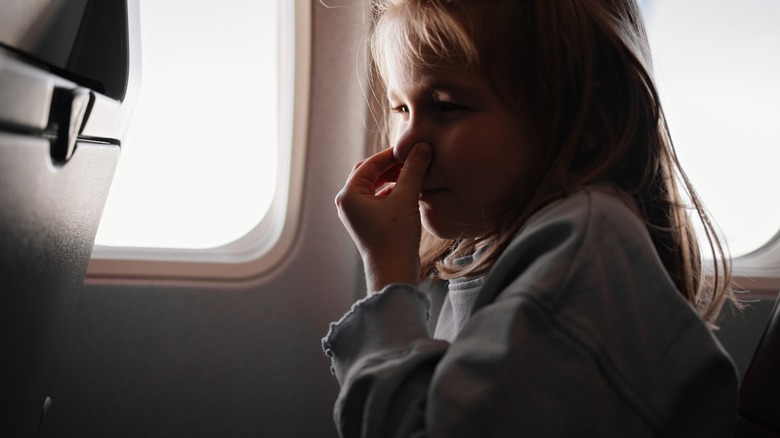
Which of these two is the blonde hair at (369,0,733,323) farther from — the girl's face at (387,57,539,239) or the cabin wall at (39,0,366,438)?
the cabin wall at (39,0,366,438)

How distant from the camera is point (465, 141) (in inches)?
32.8

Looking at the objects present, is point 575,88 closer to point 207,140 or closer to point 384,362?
point 384,362

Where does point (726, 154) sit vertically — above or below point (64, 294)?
above

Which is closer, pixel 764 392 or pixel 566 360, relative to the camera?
pixel 566 360

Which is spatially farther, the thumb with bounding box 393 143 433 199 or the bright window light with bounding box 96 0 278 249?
the bright window light with bounding box 96 0 278 249

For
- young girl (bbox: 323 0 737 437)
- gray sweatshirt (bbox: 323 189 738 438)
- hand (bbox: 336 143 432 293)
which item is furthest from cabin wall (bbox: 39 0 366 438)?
gray sweatshirt (bbox: 323 189 738 438)

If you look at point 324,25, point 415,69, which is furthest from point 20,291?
point 324,25

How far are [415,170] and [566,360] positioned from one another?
0.32 m

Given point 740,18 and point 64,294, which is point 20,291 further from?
point 740,18

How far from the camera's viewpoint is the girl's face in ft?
2.73

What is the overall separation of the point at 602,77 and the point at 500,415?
1.54 feet

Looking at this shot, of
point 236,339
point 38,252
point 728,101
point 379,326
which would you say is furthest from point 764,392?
point 728,101

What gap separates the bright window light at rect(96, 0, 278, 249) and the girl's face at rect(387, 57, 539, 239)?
656mm

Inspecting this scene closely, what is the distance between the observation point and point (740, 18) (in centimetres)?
167
